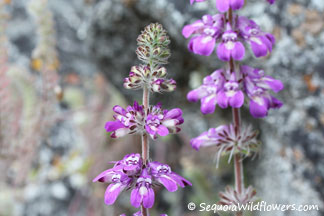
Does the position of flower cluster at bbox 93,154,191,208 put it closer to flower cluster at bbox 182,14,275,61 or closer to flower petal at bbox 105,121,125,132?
flower petal at bbox 105,121,125,132

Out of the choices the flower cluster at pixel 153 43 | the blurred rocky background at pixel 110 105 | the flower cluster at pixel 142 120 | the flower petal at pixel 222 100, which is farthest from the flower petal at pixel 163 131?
the blurred rocky background at pixel 110 105

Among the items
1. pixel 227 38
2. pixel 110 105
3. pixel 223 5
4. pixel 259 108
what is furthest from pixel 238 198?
pixel 110 105

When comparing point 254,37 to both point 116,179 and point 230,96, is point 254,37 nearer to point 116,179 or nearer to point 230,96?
point 230,96

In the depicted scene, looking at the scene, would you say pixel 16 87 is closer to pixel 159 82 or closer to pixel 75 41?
pixel 75 41

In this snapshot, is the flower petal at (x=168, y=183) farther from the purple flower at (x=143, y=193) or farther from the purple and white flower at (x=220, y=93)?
the purple and white flower at (x=220, y=93)

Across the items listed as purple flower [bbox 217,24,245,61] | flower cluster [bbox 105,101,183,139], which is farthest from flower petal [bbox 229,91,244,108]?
flower cluster [bbox 105,101,183,139]

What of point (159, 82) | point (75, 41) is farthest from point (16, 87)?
point (159, 82)
